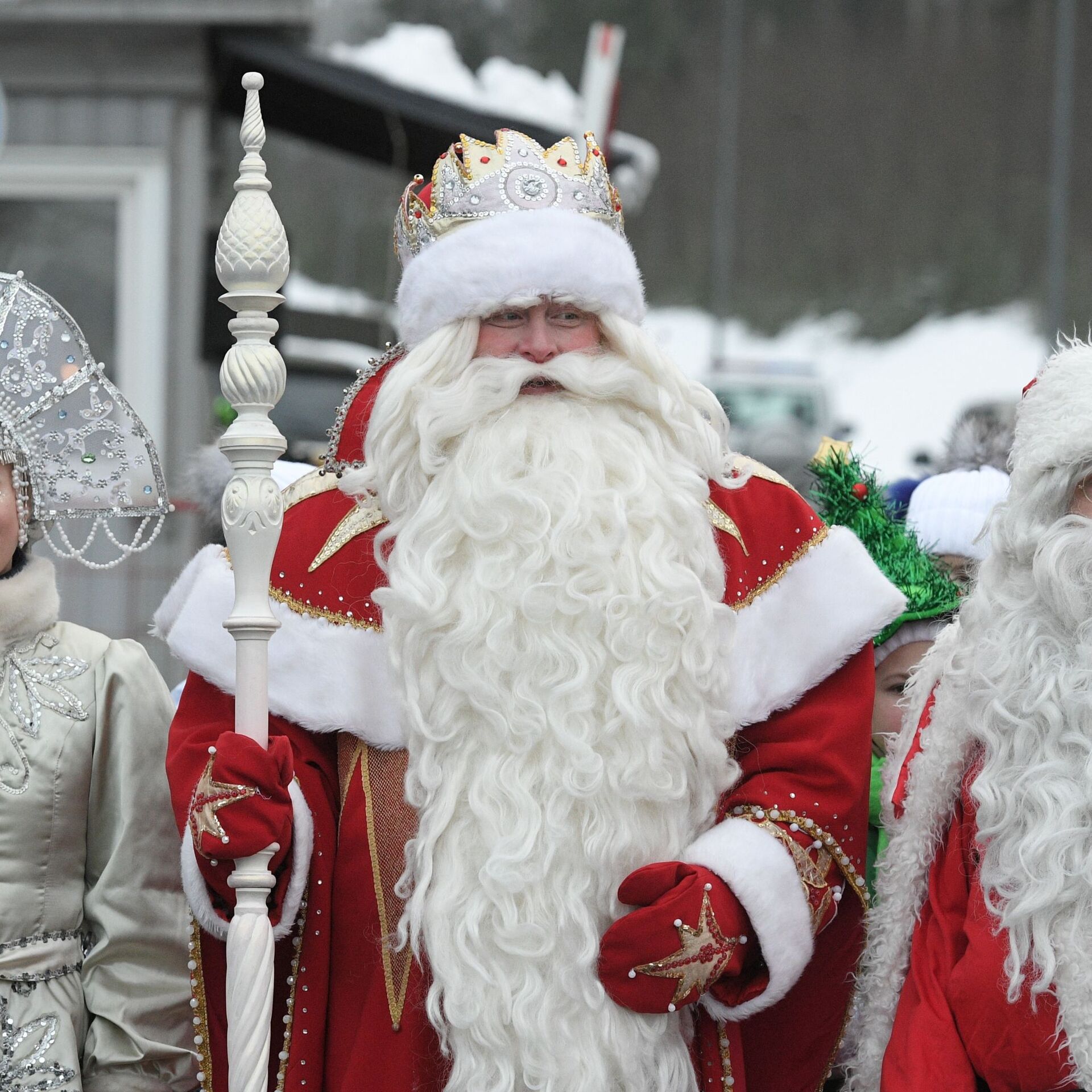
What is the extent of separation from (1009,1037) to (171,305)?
581cm

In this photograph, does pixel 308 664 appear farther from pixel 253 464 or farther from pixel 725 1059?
pixel 725 1059

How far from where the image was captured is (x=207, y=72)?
764cm

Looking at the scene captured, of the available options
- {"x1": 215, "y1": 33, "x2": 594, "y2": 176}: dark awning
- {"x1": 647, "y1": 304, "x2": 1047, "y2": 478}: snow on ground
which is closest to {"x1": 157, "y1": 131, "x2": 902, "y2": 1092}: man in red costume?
{"x1": 215, "y1": 33, "x2": 594, "y2": 176}: dark awning

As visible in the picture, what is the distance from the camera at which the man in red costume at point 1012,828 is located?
2.75 meters

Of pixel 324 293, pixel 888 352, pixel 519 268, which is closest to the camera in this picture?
pixel 519 268

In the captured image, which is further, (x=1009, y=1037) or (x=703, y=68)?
(x=703, y=68)

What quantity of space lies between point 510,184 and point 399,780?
1147 mm

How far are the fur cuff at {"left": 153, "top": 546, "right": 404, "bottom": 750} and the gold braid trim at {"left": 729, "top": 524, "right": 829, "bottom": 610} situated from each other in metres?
0.66

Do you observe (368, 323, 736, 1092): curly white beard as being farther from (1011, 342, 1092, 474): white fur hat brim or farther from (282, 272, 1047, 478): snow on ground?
(282, 272, 1047, 478): snow on ground

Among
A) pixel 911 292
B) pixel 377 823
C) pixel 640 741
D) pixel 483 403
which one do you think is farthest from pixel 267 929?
pixel 911 292

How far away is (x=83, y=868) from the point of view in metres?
3.39

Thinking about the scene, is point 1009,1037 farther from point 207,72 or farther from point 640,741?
point 207,72

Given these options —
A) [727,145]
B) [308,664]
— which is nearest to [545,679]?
[308,664]

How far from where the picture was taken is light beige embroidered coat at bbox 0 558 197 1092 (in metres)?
3.27
